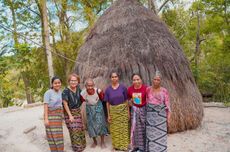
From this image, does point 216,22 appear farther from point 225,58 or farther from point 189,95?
point 189,95

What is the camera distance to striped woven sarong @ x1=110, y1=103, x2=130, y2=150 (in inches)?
160

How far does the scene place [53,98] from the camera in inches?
154

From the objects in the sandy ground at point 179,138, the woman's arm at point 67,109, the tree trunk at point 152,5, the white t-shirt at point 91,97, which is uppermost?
the tree trunk at point 152,5

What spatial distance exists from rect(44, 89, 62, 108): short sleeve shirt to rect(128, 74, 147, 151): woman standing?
1191mm

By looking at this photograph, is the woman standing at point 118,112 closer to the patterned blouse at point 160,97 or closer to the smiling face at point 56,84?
the patterned blouse at point 160,97

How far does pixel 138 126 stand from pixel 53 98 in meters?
1.49

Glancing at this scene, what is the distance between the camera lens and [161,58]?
195 inches

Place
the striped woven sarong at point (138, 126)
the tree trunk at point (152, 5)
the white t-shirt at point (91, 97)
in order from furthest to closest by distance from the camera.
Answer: the tree trunk at point (152, 5), the white t-shirt at point (91, 97), the striped woven sarong at point (138, 126)

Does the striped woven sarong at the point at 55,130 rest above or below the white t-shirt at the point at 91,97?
below

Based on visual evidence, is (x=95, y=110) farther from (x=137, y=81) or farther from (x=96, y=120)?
(x=137, y=81)

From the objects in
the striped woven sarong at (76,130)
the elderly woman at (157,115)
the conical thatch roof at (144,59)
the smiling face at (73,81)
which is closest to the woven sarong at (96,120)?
the striped woven sarong at (76,130)

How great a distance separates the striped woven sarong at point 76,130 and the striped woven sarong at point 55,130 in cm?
16

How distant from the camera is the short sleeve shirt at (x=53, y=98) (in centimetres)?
388

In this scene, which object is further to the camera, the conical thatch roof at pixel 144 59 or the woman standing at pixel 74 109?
the conical thatch roof at pixel 144 59
